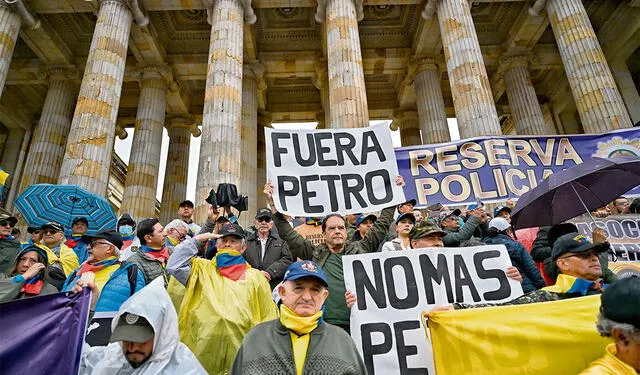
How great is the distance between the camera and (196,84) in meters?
24.9

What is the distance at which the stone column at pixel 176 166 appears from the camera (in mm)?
22188

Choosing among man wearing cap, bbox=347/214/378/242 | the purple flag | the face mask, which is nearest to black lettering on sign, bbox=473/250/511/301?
man wearing cap, bbox=347/214/378/242

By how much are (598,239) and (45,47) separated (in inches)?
968

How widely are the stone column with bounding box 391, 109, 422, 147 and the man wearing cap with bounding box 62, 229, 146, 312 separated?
71.4ft

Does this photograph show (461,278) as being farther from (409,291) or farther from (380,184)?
(380,184)

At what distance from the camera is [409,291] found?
158 inches

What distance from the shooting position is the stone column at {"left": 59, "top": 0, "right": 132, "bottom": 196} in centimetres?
1274

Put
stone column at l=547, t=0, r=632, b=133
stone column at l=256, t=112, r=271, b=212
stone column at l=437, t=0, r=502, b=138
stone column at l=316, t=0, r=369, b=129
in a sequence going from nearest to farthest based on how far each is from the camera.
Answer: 1. stone column at l=437, t=0, r=502, b=138
2. stone column at l=316, t=0, r=369, b=129
3. stone column at l=547, t=0, r=632, b=133
4. stone column at l=256, t=112, r=271, b=212

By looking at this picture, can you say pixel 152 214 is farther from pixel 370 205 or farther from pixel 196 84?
pixel 370 205

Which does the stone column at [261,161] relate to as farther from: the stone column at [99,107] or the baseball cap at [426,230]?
the baseball cap at [426,230]

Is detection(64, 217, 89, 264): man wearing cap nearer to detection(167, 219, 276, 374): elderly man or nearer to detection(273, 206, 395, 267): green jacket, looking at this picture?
detection(167, 219, 276, 374): elderly man

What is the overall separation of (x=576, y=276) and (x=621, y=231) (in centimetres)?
450

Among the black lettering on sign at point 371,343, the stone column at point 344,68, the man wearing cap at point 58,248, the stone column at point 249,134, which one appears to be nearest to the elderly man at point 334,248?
the black lettering on sign at point 371,343

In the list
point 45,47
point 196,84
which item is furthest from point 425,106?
point 45,47
